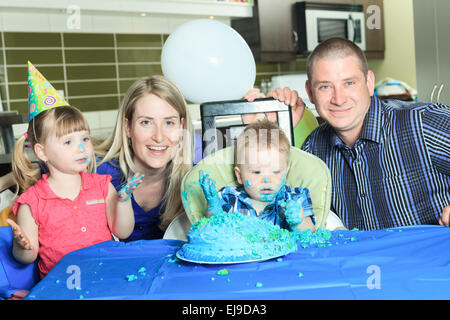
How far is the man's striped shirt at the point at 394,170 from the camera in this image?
5.13 ft

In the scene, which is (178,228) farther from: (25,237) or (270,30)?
(270,30)

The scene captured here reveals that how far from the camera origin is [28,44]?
335cm

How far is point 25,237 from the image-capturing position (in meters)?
1.22

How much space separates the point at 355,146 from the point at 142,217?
76 cm

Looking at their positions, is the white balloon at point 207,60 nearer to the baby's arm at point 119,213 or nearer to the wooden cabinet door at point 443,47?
the baby's arm at point 119,213

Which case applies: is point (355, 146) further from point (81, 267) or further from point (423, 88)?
point (423, 88)

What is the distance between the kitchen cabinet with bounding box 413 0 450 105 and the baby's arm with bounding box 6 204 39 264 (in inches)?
117

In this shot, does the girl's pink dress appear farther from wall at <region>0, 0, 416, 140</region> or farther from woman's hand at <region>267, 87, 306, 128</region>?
wall at <region>0, 0, 416, 140</region>

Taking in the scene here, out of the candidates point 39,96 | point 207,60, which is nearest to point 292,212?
point 39,96

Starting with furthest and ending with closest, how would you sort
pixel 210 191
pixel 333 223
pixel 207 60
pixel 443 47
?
1. pixel 443 47
2. pixel 207 60
3. pixel 333 223
4. pixel 210 191

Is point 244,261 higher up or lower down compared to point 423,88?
lower down

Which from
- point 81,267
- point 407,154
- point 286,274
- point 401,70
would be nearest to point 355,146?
point 407,154

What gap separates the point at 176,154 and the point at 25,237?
64 cm

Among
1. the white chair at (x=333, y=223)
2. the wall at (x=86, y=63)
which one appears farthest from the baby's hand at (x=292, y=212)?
the wall at (x=86, y=63)
